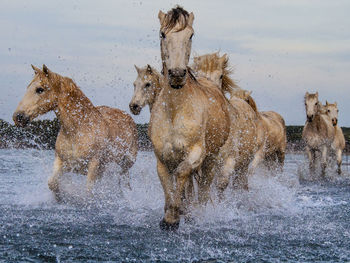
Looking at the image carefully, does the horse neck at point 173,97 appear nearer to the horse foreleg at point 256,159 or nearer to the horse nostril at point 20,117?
the horse nostril at point 20,117

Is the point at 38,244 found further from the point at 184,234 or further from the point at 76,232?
the point at 184,234

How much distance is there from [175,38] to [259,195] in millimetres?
5265

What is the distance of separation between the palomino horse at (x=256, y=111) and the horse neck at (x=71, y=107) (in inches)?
77.0

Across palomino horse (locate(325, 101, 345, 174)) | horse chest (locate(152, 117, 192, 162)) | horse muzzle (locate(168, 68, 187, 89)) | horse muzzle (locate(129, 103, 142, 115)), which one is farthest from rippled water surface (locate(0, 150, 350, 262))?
palomino horse (locate(325, 101, 345, 174))

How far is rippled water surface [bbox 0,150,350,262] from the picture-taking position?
202 inches

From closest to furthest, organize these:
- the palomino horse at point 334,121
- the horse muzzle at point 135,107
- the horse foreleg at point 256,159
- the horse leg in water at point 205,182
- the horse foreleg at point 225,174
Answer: the horse leg in water at point 205,182 → the horse foreleg at point 225,174 → the horse muzzle at point 135,107 → the horse foreleg at point 256,159 → the palomino horse at point 334,121

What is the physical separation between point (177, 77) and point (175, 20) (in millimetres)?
727

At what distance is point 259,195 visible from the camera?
10.1m

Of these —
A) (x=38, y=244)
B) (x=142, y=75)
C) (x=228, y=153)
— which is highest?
(x=142, y=75)

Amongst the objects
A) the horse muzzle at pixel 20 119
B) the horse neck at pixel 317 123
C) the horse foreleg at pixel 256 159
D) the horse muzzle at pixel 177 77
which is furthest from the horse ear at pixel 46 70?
the horse neck at pixel 317 123

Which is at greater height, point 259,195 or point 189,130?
point 189,130

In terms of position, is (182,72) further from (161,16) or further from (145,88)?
(145,88)

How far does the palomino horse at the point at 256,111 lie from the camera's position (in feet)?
30.9

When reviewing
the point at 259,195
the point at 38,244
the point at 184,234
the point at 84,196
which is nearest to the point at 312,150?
the point at 259,195
